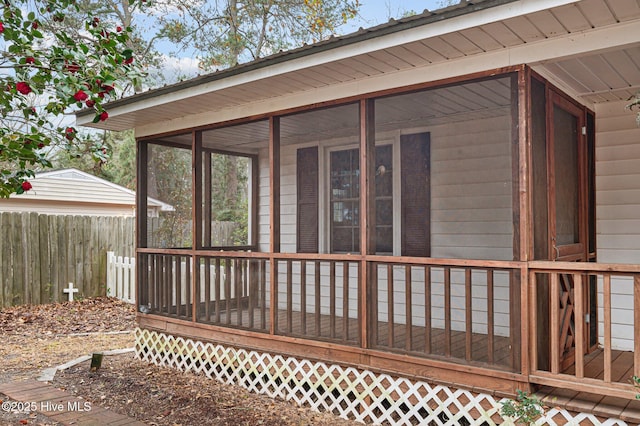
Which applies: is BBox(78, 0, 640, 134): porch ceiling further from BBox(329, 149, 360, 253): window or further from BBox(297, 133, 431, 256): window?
BBox(329, 149, 360, 253): window

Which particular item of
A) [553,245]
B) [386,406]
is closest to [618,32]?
[553,245]

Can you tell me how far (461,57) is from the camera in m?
3.67

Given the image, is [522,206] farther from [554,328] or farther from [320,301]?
[320,301]

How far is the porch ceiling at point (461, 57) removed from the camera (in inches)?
119

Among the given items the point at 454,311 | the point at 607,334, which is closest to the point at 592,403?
the point at 607,334

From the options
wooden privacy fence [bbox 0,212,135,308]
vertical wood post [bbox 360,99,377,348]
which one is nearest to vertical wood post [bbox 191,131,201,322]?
vertical wood post [bbox 360,99,377,348]

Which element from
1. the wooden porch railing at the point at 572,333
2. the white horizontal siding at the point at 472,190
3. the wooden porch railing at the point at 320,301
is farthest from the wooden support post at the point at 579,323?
the white horizontal siding at the point at 472,190

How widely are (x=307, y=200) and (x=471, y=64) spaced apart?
3.79 m

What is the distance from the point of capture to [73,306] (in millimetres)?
9648

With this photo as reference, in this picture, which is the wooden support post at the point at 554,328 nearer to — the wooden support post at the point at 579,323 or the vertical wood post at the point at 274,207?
the wooden support post at the point at 579,323

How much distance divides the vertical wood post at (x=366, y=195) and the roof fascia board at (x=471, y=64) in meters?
0.22

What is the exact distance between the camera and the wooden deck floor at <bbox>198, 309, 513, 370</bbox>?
152 inches

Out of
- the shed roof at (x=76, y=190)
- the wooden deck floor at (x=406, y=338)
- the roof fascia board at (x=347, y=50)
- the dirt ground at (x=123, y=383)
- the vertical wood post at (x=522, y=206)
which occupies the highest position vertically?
the roof fascia board at (x=347, y=50)

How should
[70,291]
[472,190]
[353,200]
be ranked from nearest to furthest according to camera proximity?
[472,190] → [353,200] → [70,291]
